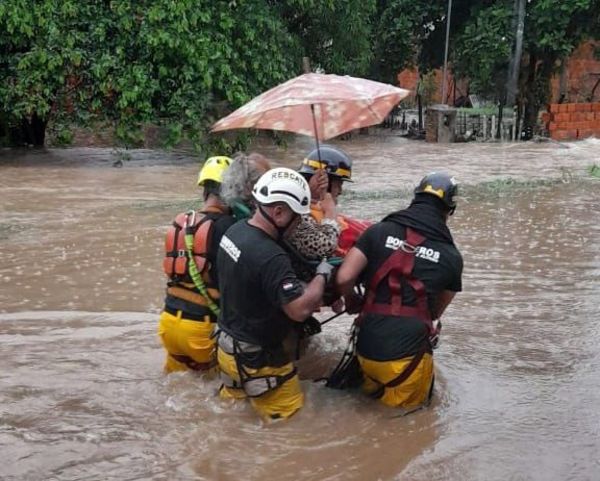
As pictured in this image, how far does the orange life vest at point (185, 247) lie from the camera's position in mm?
4582

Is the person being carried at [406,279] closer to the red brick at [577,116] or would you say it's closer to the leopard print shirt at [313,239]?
the leopard print shirt at [313,239]

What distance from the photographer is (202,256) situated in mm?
4586

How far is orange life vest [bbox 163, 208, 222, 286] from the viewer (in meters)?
4.58

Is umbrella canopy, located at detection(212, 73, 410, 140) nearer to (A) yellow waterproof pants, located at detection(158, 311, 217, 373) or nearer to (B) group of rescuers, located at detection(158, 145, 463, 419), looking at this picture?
(B) group of rescuers, located at detection(158, 145, 463, 419)

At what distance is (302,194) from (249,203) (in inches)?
22.2

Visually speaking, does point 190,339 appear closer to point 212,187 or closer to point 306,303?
point 212,187

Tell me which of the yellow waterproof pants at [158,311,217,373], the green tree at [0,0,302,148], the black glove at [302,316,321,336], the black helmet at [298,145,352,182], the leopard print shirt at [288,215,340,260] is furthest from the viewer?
the green tree at [0,0,302,148]

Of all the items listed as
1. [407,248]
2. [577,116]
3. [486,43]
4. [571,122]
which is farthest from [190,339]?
[577,116]

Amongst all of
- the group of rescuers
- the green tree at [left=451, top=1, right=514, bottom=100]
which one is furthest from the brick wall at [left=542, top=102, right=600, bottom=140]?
the group of rescuers

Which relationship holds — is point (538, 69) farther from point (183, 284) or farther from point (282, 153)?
point (183, 284)

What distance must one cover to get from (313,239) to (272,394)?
0.89 m

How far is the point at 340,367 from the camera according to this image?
16.3ft

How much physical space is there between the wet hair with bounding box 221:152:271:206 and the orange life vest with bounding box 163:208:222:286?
20cm

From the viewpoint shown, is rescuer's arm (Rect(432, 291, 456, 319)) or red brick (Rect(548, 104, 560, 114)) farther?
red brick (Rect(548, 104, 560, 114))
